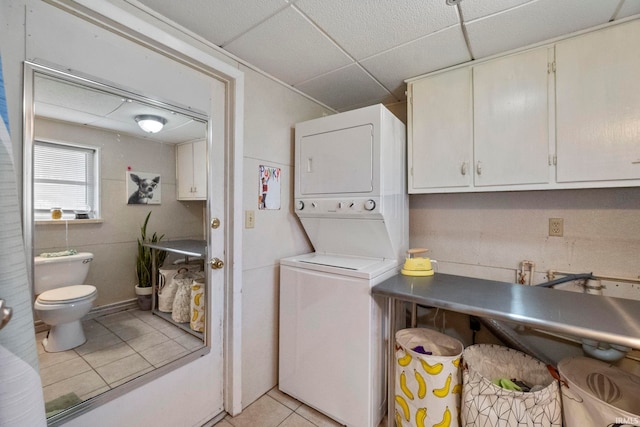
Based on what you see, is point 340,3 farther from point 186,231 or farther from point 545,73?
point 186,231

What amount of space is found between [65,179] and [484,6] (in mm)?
2076

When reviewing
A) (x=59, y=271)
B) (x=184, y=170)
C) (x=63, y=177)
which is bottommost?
(x=59, y=271)

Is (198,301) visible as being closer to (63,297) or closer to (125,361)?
(125,361)

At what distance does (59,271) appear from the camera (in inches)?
45.0

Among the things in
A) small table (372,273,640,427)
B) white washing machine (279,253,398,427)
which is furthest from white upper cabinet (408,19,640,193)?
white washing machine (279,253,398,427)

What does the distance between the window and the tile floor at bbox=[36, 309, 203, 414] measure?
54 centimetres

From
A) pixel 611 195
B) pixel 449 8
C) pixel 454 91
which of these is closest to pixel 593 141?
pixel 611 195

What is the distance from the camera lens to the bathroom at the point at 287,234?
134cm

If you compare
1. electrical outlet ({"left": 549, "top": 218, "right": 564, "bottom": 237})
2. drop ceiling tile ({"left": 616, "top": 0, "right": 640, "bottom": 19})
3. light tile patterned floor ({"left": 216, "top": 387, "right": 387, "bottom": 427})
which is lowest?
light tile patterned floor ({"left": 216, "top": 387, "right": 387, "bottom": 427})

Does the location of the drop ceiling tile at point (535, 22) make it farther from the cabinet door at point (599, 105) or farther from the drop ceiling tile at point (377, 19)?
the drop ceiling tile at point (377, 19)

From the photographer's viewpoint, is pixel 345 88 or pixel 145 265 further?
pixel 345 88

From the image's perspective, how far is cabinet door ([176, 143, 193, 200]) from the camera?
154 cm

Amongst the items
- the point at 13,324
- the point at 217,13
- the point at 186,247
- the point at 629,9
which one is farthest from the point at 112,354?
the point at 629,9

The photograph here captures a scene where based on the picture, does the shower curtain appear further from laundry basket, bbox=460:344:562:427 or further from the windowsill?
laundry basket, bbox=460:344:562:427
